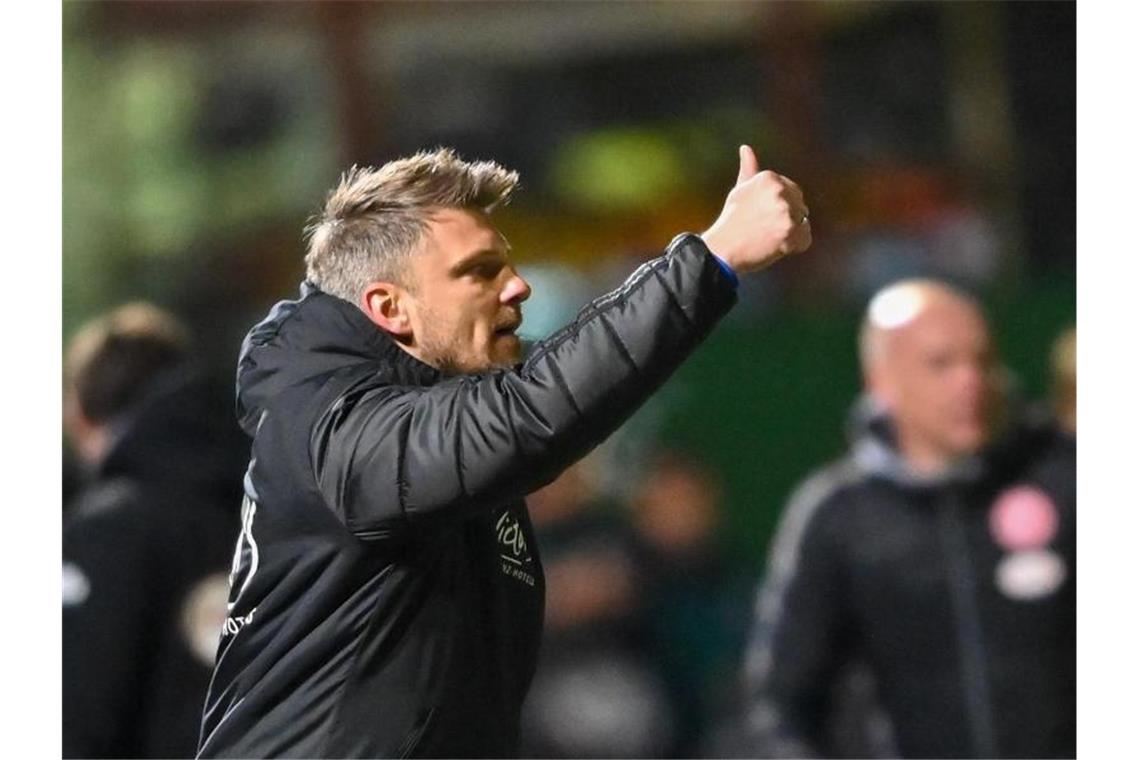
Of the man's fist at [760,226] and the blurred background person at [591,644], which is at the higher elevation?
the man's fist at [760,226]

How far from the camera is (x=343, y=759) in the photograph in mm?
2150

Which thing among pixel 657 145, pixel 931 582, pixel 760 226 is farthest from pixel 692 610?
pixel 760 226

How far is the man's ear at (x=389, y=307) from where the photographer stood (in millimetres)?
2268

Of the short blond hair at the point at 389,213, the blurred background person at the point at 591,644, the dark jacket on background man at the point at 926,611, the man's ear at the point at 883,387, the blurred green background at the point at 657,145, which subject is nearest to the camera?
the short blond hair at the point at 389,213

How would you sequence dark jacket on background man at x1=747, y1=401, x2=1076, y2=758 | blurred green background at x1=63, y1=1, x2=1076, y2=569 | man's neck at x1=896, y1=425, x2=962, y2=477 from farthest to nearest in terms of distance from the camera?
1. blurred green background at x1=63, y1=1, x2=1076, y2=569
2. man's neck at x1=896, y1=425, x2=962, y2=477
3. dark jacket on background man at x1=747, y1=401, x2=1076, y2=758

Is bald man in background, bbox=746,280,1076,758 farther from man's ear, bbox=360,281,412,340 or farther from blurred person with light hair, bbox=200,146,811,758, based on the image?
man's ear, bbox=360,281,412,340

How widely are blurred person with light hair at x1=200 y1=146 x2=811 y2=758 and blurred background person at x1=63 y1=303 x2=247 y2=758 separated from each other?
1.33 m

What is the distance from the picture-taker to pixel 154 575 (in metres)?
3.72

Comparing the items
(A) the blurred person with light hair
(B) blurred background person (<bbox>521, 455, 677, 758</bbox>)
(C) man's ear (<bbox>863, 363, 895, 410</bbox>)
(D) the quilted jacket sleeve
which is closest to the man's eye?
(A) the blurred person with light hair

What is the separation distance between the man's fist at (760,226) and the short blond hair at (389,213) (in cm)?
36

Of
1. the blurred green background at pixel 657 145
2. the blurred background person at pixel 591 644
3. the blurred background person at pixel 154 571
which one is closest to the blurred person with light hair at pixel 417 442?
the blurred background person at pixel 154 571

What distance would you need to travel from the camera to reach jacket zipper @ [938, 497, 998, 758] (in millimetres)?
4590

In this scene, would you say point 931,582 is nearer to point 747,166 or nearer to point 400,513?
point 747,166

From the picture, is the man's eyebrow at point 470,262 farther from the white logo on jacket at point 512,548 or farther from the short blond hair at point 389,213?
the white logo on jacket at point 512,548
